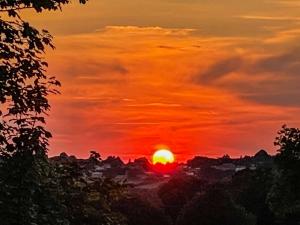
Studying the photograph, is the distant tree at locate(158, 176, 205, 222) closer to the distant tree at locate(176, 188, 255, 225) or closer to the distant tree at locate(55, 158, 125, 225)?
the distant tree at locate(176, 188, 255, 225)

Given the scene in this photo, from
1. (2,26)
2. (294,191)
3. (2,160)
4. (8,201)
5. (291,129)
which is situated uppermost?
(291,129)

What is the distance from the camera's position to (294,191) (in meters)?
57.1

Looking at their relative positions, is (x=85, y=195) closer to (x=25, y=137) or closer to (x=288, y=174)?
(x=25, y=137)

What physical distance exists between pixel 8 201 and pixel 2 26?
15.1 ft

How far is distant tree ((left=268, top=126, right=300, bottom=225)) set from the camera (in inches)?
2203

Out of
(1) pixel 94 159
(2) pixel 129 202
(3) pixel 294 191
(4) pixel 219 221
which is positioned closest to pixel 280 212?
(3) pixel 294 191

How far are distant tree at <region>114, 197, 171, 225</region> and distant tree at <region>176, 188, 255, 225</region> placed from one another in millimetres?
4556

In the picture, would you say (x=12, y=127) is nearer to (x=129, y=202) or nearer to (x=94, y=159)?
(x=94, y=159)

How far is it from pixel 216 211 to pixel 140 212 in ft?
30.3

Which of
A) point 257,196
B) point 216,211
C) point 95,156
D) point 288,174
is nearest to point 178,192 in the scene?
point 257,196

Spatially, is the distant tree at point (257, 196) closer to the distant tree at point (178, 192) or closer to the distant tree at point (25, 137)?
the distant tree at point (178, 192)

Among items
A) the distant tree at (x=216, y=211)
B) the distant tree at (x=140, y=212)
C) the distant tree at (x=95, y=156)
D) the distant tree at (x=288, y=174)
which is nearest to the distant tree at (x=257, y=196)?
the distant tree at (x=216, y=211)

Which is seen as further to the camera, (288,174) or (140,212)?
(140,212)

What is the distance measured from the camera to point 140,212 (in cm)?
8106
